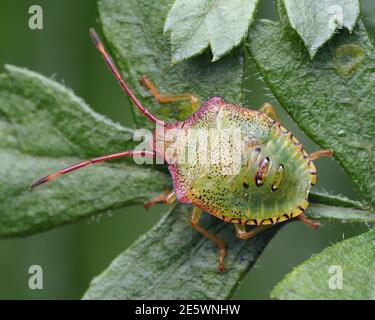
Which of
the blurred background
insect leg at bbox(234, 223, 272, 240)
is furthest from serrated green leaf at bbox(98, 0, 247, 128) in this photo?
the blurred background

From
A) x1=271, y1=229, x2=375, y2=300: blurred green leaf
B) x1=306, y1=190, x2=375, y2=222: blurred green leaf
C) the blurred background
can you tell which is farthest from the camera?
the blurred background

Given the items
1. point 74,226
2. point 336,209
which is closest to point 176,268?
point 336,209

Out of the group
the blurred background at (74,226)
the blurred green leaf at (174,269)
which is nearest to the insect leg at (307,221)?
the blurred green leaf at (174,269)

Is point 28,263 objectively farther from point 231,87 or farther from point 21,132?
point 231,87

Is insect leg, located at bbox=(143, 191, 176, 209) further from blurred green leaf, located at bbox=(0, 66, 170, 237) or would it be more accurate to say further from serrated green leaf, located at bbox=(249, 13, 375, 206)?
serrated green leaf, located at bbox=(249, 13, 375, 206)

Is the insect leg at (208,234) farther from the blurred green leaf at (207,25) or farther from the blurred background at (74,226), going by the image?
the blurred background at (74,226)

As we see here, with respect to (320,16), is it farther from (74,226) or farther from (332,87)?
(74,226)
